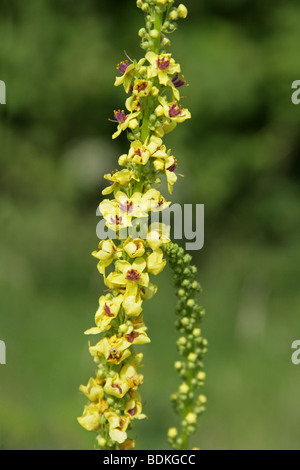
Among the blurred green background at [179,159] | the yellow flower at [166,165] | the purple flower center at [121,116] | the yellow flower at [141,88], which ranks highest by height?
the blurred green background at [179,159]

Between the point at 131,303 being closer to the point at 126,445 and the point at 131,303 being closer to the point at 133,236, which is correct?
the point at 133,236

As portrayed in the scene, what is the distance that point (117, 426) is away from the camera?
168 centimetres

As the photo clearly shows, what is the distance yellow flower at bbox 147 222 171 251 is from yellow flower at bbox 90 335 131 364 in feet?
0.83

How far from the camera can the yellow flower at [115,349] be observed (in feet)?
5.35

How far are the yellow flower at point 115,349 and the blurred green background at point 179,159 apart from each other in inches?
168

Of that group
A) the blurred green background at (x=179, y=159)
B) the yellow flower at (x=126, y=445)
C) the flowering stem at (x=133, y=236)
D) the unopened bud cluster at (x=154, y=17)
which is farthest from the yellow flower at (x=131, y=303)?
the blurred green background at (x=179, y=159)

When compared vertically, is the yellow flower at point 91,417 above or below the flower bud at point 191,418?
below

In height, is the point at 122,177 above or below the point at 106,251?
above

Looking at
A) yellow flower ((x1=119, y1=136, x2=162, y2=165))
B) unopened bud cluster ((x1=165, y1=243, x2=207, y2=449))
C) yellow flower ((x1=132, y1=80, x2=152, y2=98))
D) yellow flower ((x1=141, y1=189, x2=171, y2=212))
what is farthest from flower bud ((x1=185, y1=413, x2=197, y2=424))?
yellow flower ((x1=132, y1=80, x2=152, y2=98))

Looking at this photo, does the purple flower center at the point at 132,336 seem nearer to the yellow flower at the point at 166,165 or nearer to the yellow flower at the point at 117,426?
the yellow flower at the point at 117,426

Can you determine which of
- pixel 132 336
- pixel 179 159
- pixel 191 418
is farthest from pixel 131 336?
pixel 179 159

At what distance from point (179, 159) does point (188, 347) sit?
5.56 m

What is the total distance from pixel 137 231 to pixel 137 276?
12 centimetres

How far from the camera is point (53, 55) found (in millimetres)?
7250
